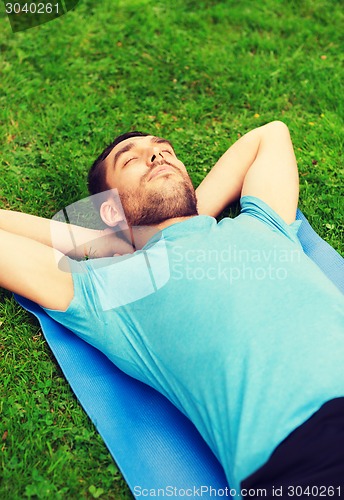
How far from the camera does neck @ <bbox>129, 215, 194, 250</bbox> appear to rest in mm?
3361

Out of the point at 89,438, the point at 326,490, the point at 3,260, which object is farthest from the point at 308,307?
the point at 3,260

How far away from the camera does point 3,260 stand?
3.00 meters

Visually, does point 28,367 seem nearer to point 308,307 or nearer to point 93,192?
point 93,192

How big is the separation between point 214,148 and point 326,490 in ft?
9.63

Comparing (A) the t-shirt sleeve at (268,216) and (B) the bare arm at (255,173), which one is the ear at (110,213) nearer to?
(B) the bare arm at (255,173)

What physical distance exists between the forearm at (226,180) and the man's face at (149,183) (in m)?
0.44

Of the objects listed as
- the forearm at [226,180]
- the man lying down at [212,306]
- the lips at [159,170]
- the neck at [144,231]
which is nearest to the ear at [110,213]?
the man lying down at [212,306]

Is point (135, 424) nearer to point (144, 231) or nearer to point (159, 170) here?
point (144, 231)

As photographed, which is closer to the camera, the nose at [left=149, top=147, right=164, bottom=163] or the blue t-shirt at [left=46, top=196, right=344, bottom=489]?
the blue t-shirt at [left=46, top=196, right=344, bottom=489]

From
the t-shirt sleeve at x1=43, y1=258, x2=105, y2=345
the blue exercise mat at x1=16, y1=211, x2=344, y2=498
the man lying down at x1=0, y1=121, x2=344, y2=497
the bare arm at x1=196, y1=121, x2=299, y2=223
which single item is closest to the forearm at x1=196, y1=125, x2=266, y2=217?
the bare arm at x1=196, y1=121, x2=299, y2=223

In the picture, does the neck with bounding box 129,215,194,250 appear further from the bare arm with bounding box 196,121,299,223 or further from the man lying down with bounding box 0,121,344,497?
the bare arm with bounding box 196,121,299,223

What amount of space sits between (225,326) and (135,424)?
0.76 m

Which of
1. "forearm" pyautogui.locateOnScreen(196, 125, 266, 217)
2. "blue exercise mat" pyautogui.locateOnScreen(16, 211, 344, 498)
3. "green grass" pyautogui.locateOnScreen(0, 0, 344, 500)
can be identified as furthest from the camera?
"green grass" pyautogui.locateOnScreen(0, 0, 344, 500)

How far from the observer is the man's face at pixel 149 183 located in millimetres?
3340
